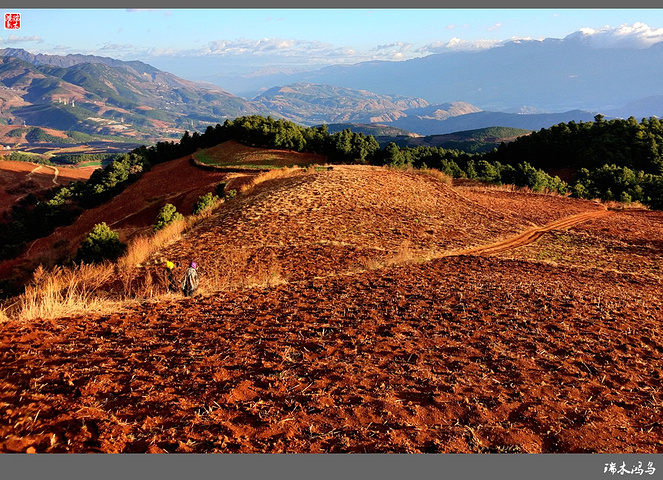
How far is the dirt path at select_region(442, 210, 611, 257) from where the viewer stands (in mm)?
13406

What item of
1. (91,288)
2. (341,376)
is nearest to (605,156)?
(341,376)

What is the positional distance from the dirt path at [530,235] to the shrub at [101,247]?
14657 mm

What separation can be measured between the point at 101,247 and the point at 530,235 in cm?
1921

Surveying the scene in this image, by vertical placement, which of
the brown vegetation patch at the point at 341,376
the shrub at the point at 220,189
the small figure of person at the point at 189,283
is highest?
the shrub at the point at 220,189

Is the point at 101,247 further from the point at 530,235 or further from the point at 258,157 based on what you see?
the point at 258,157

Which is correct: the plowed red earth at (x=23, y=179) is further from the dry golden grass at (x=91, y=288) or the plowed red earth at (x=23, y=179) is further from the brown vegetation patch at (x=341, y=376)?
the brown vegetation patch at (x=341, y=376)

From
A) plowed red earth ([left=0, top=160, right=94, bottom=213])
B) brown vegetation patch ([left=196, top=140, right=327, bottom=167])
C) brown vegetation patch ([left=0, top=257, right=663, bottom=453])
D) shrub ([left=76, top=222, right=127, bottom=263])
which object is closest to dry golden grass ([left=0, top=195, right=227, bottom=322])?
brown vegetation patch ([left=0, top=257, right=663, bottom=453])

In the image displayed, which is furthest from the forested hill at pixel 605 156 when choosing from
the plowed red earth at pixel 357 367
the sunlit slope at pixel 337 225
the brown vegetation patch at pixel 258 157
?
the plowed red earth at pixel 357 367

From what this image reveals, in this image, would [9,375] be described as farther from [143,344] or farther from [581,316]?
[581,316]

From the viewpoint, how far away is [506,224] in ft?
56.0

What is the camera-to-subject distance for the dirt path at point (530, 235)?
1341 cm

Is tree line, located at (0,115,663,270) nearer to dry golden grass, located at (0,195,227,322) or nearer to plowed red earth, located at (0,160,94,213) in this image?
plowed red earth, located at (0,160,94,213)

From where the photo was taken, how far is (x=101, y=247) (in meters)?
17.1

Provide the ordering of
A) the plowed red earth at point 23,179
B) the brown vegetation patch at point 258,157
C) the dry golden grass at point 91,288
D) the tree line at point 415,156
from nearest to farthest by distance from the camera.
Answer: the dry golden grass at point 91,288 → the tree line at point 415,156 → the brown vegetation patch at point 258,157 → the plowed red earth at point 23,179
